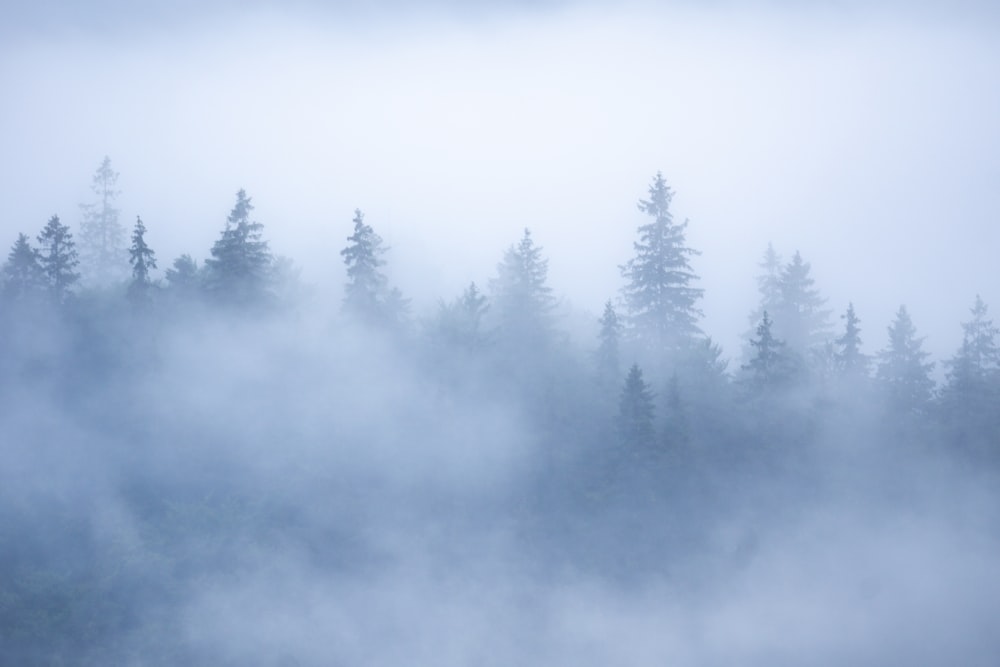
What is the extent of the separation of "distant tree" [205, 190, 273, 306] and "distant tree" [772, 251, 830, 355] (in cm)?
4009

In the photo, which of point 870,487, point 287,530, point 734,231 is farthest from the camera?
point 734,231

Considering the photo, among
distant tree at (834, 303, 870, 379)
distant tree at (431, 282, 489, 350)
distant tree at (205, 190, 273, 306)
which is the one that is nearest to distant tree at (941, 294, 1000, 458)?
distant tree at (834, 303, 870, 379)

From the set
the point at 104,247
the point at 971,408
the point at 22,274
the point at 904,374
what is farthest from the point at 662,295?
the point at 104,247

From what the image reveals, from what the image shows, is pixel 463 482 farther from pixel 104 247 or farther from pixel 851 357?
pixel 104 247

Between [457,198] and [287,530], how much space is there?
98.2 metres

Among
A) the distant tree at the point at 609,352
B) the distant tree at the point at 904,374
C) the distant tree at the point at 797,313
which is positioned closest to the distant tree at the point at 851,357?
the distant tree at the point at 904,374

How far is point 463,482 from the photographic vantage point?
1811 inches

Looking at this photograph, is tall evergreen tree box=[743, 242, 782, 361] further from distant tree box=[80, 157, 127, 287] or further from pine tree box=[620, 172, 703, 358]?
distant tree box=[80, 157, 127, 287]

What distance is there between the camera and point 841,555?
44.4 m

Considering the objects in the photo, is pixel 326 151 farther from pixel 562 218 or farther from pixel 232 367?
pixel 232 367

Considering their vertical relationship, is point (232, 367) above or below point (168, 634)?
above

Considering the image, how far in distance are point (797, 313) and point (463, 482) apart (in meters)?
31.8

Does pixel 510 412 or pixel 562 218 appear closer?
pixel 510 412

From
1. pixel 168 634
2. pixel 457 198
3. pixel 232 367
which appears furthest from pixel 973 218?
pixel 168 634
